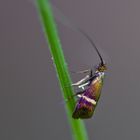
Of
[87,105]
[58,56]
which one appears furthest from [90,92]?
[58,56]

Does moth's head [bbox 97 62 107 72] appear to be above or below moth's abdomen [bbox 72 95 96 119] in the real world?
above

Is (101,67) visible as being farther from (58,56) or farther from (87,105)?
(58,56)

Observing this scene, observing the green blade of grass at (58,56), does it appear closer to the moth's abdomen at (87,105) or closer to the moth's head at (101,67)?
the moth's abdomen at (87,105)

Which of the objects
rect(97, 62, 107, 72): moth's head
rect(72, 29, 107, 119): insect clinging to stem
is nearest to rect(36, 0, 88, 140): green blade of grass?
rect(72, 29, 107, 119): insect clinging to stem

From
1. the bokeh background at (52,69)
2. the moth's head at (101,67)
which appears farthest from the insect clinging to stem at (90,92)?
the bokeh background at (52,69)

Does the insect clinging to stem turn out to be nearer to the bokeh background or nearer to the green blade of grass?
the green blade of grass

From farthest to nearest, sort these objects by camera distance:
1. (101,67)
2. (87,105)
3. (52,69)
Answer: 1. (52,69)
2. (101,67)
3. (87,105)
